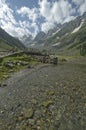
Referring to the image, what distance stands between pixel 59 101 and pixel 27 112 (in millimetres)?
5713

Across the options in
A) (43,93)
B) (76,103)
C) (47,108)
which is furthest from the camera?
(43,93)

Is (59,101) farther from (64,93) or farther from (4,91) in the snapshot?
(4,91)

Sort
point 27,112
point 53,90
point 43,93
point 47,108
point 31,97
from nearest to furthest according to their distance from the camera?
point 27,112 → point 47,108 → point 31,97 → point 43,93 → point 53,90

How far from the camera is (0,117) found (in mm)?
20203

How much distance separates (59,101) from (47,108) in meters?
3.12

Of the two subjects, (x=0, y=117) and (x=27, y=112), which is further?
(x=27, y=112)

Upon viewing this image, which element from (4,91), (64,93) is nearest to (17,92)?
(4,91)

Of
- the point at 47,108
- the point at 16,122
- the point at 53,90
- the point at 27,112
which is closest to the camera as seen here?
the point at 16,122

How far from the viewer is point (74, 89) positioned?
1287 inches

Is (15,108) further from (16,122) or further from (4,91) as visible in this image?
(4,91)

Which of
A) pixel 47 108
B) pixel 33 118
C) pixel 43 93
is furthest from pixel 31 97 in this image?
pixel 33 118

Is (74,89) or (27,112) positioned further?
(74,89)

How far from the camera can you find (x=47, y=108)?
918 inches

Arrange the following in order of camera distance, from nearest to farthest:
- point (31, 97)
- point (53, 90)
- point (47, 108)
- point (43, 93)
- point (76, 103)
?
point (47, 108) → point (76, 103) → point (31, 97) → point (43, 93) → point (53, 90)
